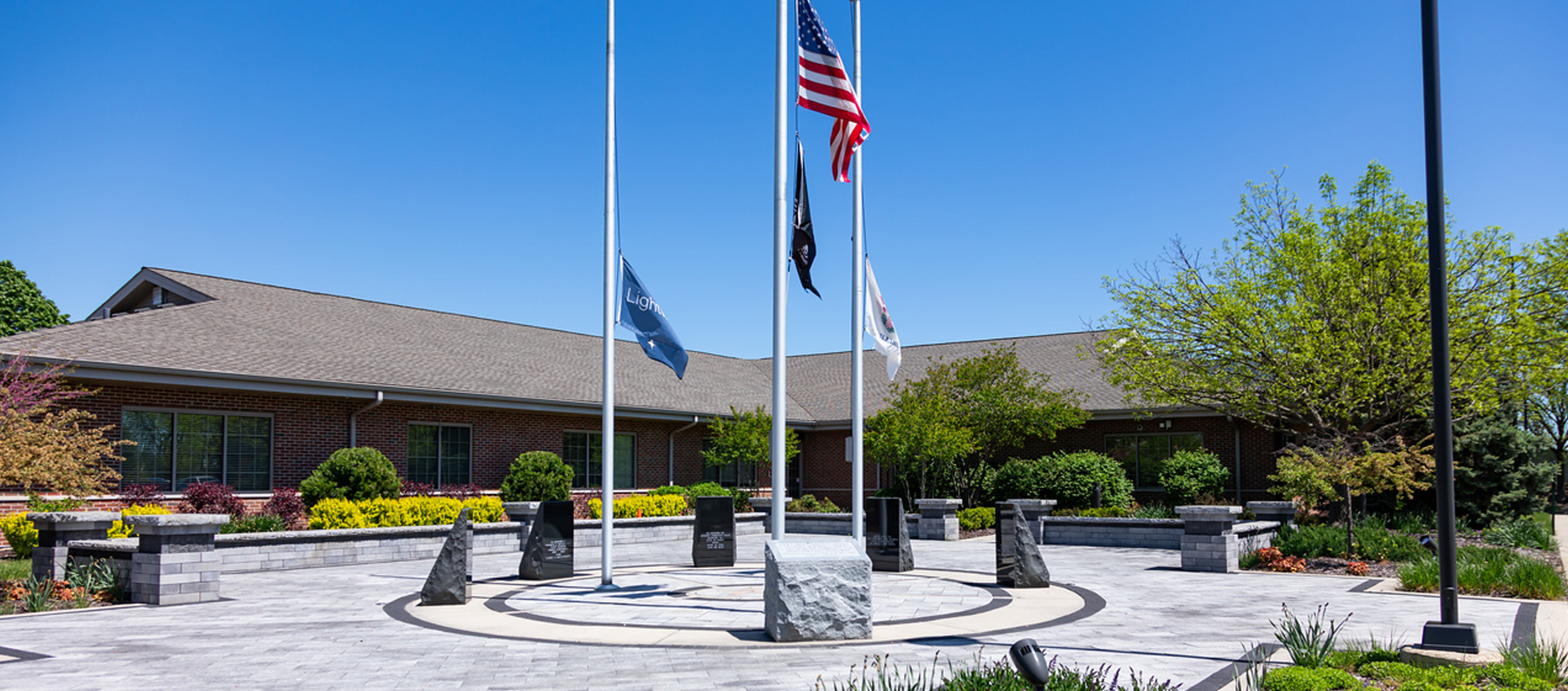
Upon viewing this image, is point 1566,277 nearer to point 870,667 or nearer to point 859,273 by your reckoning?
point 859,273

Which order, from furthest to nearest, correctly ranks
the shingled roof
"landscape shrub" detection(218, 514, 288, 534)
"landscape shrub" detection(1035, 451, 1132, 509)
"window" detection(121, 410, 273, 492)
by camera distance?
"landscape shrub" detection(1035, 451, 1132, 509), the shingled roof, "window" detection(121, 410, 273, 492), "landscape shrub" detection(218, 514, 288, 534)

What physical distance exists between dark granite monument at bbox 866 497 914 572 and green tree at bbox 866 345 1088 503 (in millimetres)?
8886

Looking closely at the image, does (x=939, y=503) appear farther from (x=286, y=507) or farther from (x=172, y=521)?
(x=172, y=521)

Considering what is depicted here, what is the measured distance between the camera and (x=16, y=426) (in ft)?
43.7

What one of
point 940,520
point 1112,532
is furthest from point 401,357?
point 1112,532

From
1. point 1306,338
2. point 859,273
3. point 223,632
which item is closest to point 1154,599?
point 859,273

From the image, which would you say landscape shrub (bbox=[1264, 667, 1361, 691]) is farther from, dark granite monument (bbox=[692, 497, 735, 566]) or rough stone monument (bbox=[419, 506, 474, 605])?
dark granite monument (bbox=[692, 497, 735, 566])

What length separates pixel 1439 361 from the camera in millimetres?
8656

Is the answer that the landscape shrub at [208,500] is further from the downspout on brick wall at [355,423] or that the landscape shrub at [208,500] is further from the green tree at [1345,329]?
the green tree at [1345,329]

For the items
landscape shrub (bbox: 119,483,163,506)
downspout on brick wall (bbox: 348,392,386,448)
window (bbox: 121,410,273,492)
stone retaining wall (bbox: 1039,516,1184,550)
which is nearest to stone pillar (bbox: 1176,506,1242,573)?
stone retaining wall (bbox: 1039,516,1184,550)

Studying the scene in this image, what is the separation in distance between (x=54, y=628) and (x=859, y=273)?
993 centimetres

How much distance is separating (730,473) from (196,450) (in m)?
16.5

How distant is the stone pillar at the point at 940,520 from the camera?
24.4m

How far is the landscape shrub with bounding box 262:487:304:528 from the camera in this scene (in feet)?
67.2
